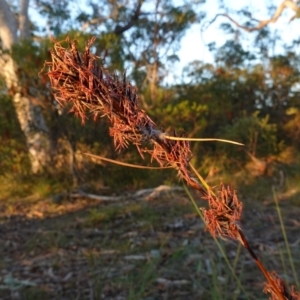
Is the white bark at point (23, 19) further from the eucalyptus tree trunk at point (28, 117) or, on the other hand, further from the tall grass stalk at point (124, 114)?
the tall grass stalk at point (124, 114)

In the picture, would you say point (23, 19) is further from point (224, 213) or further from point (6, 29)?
Result: point (224, 213)

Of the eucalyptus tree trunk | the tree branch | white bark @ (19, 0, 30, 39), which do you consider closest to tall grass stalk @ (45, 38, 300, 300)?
the eucalyptus tree trunk

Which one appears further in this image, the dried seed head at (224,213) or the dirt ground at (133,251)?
the dirt ground at (133,251)

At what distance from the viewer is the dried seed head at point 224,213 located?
0.84 metres

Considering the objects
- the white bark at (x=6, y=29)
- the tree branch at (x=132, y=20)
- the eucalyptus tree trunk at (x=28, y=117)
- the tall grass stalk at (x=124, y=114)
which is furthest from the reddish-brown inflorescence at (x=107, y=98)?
the tree branch at (x=132, y=20)

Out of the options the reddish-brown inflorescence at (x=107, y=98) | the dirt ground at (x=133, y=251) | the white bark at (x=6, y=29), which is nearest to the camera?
the reddish-brown inflorescence at (x=107, y=98)

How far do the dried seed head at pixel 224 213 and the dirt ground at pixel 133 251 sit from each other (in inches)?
63.8

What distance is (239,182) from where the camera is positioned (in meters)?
8.40

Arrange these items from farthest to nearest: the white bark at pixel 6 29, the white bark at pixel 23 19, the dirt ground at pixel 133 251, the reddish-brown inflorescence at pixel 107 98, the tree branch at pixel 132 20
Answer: the tree branch at pixel 132 20
the white bark at pixel 23 19
the white bark at pixel 6 29
the dirt ground at pixel 133 251
the reddish-brown inflorescence at pixel 107 98

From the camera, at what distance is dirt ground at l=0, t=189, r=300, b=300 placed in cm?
372

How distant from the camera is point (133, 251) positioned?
4.74 metres

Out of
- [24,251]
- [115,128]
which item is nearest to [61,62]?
[115,128]

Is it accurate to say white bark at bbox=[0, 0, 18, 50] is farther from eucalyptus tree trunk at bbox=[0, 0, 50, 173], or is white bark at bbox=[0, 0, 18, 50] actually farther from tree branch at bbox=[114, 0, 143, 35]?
tree branch at bbox=[114, 0, 143, 35]

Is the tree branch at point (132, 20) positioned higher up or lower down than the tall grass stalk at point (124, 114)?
higher up
